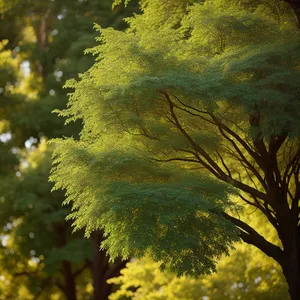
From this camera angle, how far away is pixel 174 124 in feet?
34.4

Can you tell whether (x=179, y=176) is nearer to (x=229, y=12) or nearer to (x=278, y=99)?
(x=278, y=99)

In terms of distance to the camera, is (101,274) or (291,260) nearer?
(291,260)

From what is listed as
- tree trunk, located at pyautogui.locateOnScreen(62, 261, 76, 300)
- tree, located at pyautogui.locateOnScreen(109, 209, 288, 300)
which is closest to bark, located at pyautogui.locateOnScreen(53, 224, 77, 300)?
tree trunk, located at pyautogui.locateOnScreen(62, 261, 76, 300)

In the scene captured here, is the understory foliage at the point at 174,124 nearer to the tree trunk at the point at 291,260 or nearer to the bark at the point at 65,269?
the tree trunk at the point at 291,260

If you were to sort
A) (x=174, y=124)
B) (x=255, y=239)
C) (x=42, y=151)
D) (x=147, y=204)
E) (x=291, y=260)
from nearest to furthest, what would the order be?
1. (x=147, y=204)
2. (x=174, y=124)
3. (x=255, y=239)
4. (x=291, y=260)
5. (x=42, y=151)

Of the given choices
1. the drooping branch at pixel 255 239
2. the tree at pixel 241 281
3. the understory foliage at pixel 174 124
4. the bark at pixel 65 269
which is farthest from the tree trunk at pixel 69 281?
the drooping branch at pixel 255 239

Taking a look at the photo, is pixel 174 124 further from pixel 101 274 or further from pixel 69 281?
pixel 69 281

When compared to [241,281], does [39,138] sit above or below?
above

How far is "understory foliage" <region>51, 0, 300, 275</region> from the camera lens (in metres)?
8.76

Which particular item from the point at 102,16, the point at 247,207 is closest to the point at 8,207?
the point at 102,16

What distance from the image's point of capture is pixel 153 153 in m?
10.3

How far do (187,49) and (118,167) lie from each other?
95.4 inches

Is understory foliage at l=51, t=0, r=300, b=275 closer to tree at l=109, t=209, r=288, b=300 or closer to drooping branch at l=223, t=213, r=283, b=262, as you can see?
drooping branch at l=223, t=213, r=283, b=262

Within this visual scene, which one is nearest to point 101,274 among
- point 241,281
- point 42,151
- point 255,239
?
point 42,151
